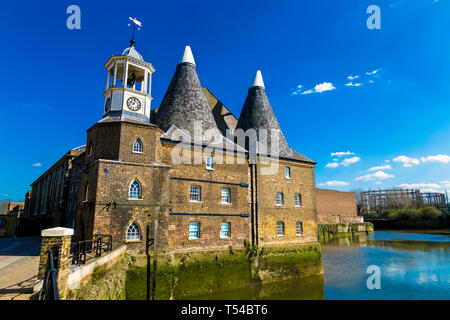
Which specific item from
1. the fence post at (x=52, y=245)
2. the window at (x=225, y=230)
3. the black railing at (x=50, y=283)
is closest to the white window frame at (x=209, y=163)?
the window at (x=225, y=230)

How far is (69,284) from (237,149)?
13300 mm

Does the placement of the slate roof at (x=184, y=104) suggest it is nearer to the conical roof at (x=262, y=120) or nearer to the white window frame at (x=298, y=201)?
the conical roof at (x=262, y=120)

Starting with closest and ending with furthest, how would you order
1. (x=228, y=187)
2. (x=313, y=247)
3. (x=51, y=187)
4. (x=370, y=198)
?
1. (x=228, y=187)
2. (x=313, y=247)
3. (x=51, y=187)
4. (x=370, y=198)

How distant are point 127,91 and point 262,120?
35.2ft

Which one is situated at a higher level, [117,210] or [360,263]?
[117,210]

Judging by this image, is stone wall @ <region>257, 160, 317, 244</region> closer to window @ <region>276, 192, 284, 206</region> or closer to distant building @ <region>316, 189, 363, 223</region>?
window @ <region>276, 192, 284, 206</region>

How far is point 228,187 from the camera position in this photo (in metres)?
17.9

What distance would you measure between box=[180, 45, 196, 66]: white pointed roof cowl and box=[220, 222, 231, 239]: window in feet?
41.0

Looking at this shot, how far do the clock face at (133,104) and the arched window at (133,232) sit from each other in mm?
6726

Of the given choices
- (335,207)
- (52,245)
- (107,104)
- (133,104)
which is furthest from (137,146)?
(335,207)

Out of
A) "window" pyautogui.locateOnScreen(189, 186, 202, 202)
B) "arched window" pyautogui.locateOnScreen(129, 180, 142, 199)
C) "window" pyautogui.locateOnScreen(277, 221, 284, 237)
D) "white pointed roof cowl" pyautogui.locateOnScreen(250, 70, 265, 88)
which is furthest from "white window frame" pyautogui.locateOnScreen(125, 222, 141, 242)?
"white pointed roof cowl" pyautogui.locateOnScreen(250, 70, 265, 88)

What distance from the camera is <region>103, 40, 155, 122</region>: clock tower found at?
15.9 m
